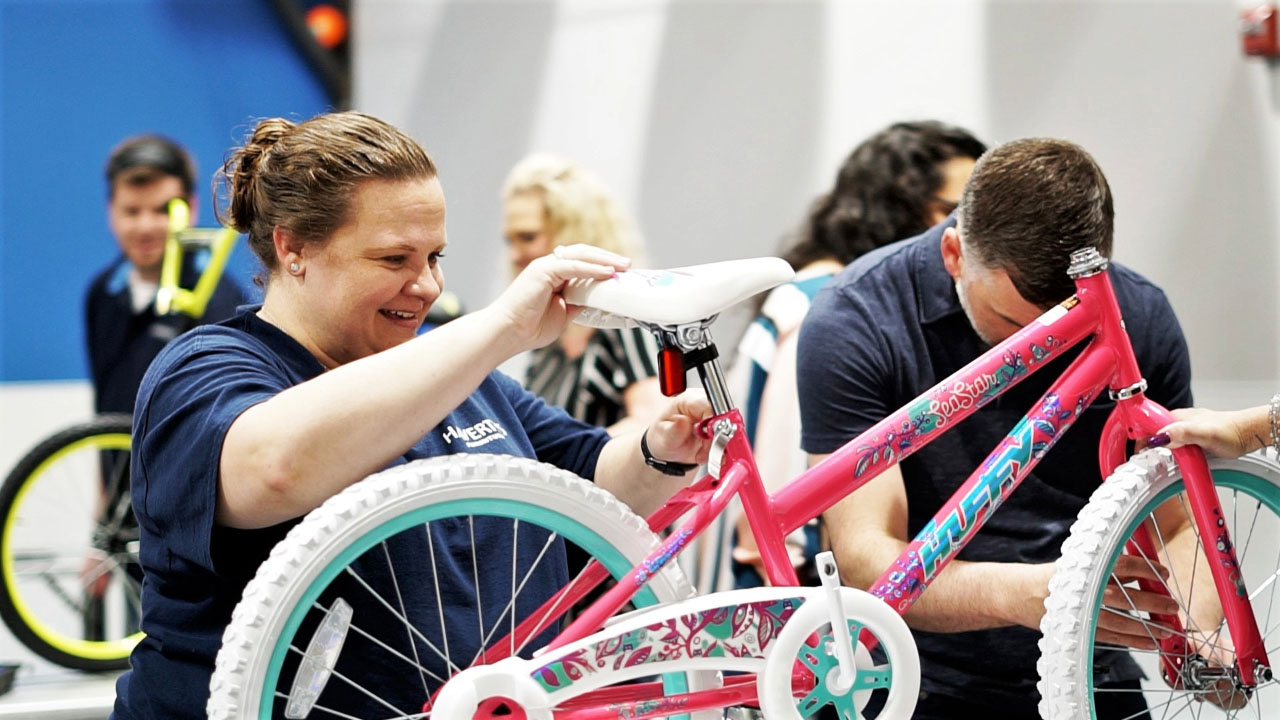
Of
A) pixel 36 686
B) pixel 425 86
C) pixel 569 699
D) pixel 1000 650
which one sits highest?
pixel 425 86

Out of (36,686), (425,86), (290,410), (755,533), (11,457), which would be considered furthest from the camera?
(425,86)

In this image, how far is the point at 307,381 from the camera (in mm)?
1053

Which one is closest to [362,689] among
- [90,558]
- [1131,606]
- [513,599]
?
[513,599]

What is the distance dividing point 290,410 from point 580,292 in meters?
0.26

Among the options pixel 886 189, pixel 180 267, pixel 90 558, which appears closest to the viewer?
pixel 886 189

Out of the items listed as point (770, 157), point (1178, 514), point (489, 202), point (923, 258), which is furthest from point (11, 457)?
point (1178, 514)

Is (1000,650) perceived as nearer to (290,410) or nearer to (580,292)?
(580,292)

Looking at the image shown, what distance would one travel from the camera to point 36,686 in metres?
2.22

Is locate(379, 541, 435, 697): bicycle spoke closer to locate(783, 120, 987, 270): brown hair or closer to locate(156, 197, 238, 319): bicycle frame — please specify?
locate(783, 120, 987, 270): brown hair

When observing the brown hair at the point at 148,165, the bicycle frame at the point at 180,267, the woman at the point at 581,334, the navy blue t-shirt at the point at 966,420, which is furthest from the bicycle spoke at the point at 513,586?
the brown hair at the point at 148,165

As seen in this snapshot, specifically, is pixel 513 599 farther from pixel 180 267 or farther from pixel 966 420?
pixel 180 267

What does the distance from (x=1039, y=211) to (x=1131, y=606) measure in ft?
1.33

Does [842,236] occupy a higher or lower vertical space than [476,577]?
higher

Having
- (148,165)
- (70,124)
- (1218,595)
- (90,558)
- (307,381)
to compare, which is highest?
(70,124)
